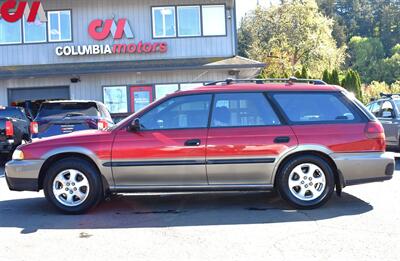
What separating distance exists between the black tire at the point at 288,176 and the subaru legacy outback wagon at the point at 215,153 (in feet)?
0.04

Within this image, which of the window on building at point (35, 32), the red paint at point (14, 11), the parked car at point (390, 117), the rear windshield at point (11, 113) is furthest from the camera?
the window on building at point (35, 32)

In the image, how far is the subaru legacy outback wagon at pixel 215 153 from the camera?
22.3ft

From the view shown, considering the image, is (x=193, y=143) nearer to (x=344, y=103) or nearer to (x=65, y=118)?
(x=344, y=103)

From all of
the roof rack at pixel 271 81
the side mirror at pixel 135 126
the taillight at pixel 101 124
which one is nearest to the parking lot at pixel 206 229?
the side mirror at pixel 135 126

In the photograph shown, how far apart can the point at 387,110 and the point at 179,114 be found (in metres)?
7.64

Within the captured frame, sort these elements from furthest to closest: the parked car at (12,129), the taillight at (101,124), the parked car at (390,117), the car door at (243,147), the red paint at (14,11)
→ the red paint at (14,11) < the parked car at (12,129) < the parked car at (390,117) < the taillight at (101,124) < the car door at (243,147)

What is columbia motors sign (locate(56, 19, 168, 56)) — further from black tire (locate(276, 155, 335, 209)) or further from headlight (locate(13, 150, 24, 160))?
black tire (locate(276, 155, 335, 209))

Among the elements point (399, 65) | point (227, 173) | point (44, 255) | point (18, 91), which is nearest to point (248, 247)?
point (227, 173)

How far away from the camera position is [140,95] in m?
20.5

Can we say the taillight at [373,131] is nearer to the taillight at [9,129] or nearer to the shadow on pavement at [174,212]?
the shadow on pavement at [174,212]

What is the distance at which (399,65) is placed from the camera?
83.8m

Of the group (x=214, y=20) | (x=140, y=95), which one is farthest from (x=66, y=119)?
(x=214, y=20)

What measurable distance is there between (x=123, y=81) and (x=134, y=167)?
46.1 ft

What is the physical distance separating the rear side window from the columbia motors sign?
14.0 m
